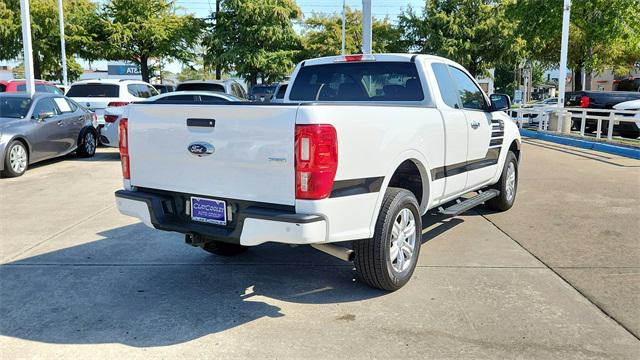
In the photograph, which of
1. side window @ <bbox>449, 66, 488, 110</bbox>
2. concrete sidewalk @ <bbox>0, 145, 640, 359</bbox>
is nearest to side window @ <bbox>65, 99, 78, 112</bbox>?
concrete sidewalk @ <bbox>0, 145, 640, 359</bbox>

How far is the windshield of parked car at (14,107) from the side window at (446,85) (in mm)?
8258

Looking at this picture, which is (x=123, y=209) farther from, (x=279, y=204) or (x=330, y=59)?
(x=330, y=59)

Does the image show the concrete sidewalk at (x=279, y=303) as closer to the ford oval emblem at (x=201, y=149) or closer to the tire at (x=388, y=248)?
the tire at (x=388, y=248)

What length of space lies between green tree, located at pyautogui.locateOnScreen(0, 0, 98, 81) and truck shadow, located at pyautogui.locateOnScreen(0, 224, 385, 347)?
3012 centimetres

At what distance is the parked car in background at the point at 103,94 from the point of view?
556 inches

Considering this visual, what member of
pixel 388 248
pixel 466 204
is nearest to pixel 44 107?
pixel 466 204

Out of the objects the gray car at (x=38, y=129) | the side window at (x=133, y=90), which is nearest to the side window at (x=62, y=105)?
the gray car at (x=38, y=129)

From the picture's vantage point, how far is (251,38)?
1382 inches

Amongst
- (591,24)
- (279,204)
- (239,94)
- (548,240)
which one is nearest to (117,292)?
(279,204)

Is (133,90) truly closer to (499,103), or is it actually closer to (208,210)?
(499,103)

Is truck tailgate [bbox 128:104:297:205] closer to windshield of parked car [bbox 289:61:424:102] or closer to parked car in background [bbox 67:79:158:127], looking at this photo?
windshield of parked car [bbox 289:61:424:102]

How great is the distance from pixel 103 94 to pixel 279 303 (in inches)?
479

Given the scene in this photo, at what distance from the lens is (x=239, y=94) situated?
598 inches

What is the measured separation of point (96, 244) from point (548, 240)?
4.89m
